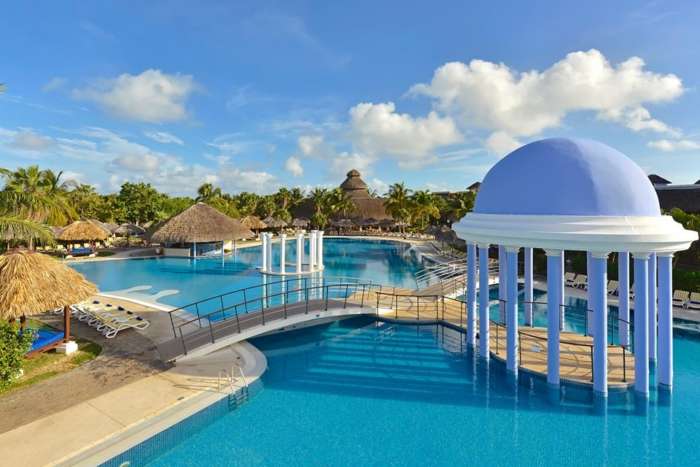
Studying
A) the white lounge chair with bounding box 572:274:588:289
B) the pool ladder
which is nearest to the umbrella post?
the pool ladder

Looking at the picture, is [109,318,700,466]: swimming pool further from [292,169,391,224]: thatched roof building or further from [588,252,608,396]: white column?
[292,169,391,224]: thatched roof building

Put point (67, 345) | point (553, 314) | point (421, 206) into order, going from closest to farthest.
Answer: point (553, 314) → point (67, 345) → point (421, 206)

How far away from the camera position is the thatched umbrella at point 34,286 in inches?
426

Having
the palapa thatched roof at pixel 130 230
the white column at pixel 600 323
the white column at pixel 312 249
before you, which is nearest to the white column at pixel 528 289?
the white column at pixel 600 323

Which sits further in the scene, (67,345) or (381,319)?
(381,319)

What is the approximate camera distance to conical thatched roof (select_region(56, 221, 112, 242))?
37406 millimetres

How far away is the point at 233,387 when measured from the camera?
1005cm

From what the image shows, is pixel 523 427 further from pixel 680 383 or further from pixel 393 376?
pixel 680 383

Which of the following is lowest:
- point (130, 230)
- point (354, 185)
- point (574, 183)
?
point (130, 230)

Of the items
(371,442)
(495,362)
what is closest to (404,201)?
(495,362)

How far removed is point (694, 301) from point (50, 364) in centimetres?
2488

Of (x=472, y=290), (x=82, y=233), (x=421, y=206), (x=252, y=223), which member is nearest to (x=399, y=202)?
(x=421, y=206)

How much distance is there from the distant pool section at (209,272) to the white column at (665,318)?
44.4ft

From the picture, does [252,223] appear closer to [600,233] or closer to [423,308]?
[423,308]
